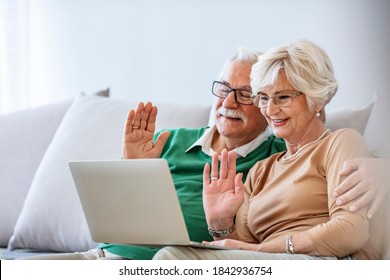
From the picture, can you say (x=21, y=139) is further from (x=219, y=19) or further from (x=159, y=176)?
(x=159, y=176)

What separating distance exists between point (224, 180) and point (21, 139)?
3.38 ft

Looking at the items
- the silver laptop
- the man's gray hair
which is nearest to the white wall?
the man's gray hair

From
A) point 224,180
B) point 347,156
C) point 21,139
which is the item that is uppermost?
point 347,156

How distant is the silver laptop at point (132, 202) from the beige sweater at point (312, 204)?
0.85ft

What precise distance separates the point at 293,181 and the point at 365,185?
0.20m

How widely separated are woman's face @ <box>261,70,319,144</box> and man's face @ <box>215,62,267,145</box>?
0.75 feet

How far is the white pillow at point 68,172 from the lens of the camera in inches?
85.6

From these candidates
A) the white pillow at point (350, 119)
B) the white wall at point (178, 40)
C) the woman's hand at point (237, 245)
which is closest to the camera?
the woman's hand at point (237, 245)

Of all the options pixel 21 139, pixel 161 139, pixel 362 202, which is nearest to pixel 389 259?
pixel 362 202

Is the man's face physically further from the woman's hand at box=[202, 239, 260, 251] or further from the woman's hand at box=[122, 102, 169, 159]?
the woman's hand at box=[202, 239, 260, 251]

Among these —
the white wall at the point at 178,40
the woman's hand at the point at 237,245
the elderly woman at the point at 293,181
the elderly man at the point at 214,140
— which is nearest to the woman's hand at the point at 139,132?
the elderly man at the point at 214,140

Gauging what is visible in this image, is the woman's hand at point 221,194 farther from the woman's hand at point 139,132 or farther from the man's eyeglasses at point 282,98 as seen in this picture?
the woman's hand at point 139,132

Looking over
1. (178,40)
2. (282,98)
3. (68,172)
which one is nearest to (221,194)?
(282,98)

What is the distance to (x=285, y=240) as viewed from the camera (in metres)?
1.55
